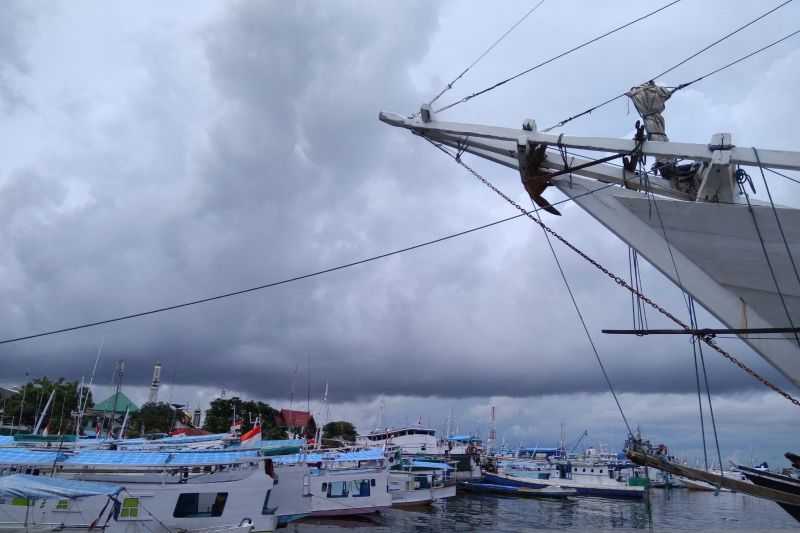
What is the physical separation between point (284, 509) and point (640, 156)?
25173 mm

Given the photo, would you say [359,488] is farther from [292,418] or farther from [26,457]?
[292,418]

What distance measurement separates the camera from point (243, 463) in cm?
2483

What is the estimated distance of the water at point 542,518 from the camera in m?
32.4

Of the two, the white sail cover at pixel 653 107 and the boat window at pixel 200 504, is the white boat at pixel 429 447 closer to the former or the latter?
the boat window at pixel 200 504

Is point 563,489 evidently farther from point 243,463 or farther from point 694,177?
point 694,177

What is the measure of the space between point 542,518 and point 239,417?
40455 millimetres

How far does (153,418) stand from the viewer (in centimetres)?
7512

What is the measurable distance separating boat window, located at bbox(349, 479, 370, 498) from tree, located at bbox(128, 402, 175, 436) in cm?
4499

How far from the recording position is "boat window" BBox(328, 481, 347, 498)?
111ft

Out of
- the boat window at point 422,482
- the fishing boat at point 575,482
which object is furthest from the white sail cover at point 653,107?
the fishing boat at point 575,482

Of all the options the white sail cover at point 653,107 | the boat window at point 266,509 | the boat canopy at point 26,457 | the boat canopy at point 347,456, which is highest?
the white sail cover at point 653,107

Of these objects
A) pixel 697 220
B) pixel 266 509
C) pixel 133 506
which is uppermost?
pixel 697 220

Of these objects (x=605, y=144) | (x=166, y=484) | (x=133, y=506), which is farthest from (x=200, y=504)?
(x=605, y=144)

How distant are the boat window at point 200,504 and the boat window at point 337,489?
10.7 meters
